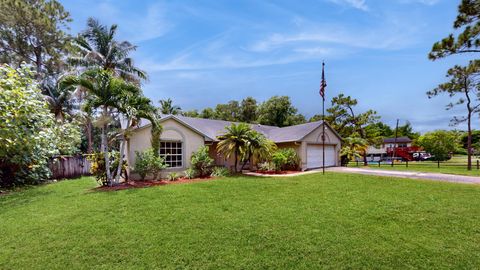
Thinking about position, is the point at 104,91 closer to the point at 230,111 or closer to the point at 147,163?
the point at 147,163

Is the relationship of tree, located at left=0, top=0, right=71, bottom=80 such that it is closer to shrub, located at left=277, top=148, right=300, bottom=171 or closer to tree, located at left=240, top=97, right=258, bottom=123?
shrub, located at left=277, top=148, right=300, bottom=171

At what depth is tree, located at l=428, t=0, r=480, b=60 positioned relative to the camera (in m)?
11.7

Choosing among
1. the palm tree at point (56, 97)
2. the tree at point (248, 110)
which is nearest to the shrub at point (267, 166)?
the palm tree at point (56, 97)

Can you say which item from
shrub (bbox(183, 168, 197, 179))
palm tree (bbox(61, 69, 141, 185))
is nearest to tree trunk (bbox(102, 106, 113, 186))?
palm tree (bbox(61, 69, 141, 185))

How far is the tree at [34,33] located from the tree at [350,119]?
2956 centimetres

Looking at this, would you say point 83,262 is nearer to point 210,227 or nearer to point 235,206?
point 210,227

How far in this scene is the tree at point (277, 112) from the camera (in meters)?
34.7

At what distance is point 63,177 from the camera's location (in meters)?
15.3

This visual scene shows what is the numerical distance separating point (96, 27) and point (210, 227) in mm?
24278

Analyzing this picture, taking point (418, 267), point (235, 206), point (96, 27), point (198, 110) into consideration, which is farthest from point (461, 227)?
point (198, 110)

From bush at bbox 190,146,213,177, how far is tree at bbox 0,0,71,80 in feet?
59.0

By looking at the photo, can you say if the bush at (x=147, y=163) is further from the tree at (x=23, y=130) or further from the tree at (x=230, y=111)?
the tree at (x=230, y=111)

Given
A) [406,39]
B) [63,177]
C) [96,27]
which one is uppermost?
[96,27]

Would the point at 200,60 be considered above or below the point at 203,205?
above
